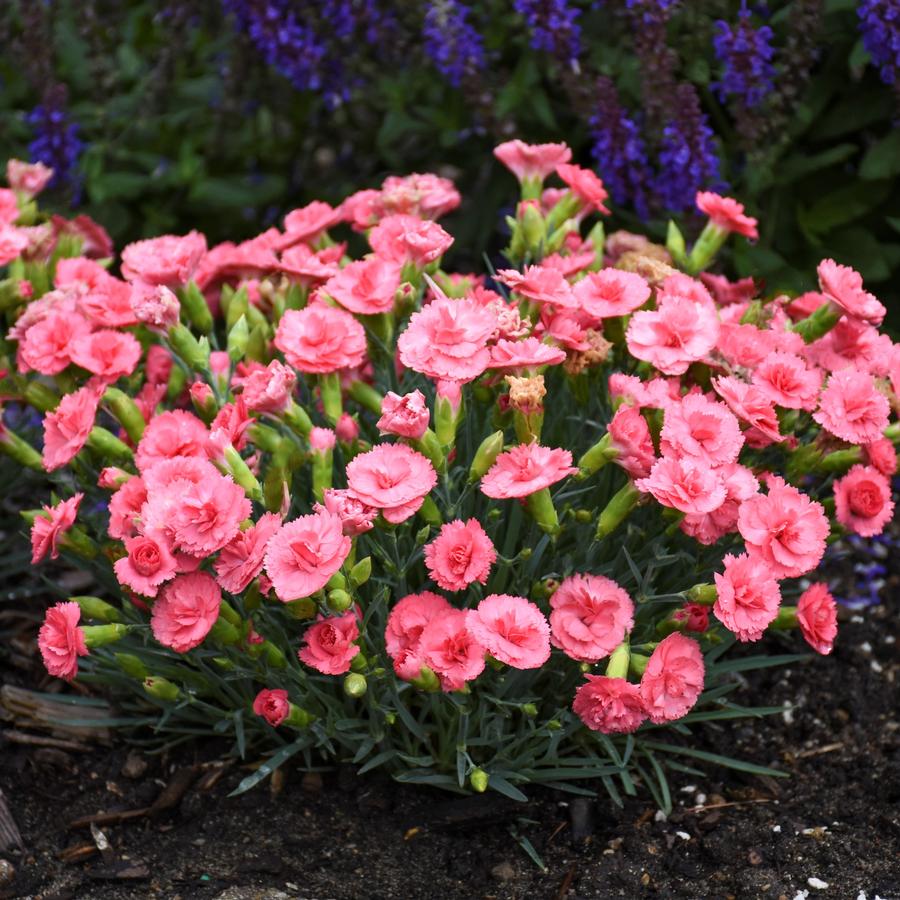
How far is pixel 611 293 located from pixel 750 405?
342 millimetres

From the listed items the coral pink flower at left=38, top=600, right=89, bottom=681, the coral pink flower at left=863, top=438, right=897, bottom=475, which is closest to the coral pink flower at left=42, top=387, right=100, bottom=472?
the coral pink flower at left=38, top=600, right=89, bottom=681

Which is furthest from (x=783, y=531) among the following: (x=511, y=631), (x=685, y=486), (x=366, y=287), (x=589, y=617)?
(x=366, y=287)

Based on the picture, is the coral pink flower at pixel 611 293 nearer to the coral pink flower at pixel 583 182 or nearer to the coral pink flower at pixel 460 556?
the coral pink flower at pixel 583 182

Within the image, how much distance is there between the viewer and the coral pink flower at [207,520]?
1.95 metres

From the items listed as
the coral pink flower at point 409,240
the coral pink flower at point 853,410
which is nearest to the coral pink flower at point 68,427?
the coral pink flower at point 409,240

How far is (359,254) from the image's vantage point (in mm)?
3707

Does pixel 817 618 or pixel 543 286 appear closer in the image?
pixel 817 618

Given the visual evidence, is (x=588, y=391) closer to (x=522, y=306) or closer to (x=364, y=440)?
(x=522, y=306)

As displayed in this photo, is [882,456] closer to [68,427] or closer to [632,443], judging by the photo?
[632,443]

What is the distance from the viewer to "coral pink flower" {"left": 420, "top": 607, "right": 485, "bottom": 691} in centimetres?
197

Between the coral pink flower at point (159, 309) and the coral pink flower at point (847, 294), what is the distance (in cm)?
116

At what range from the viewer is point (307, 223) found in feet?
8.89

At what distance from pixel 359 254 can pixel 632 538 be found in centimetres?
166

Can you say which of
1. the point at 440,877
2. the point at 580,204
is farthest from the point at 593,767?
the point at 580,204
